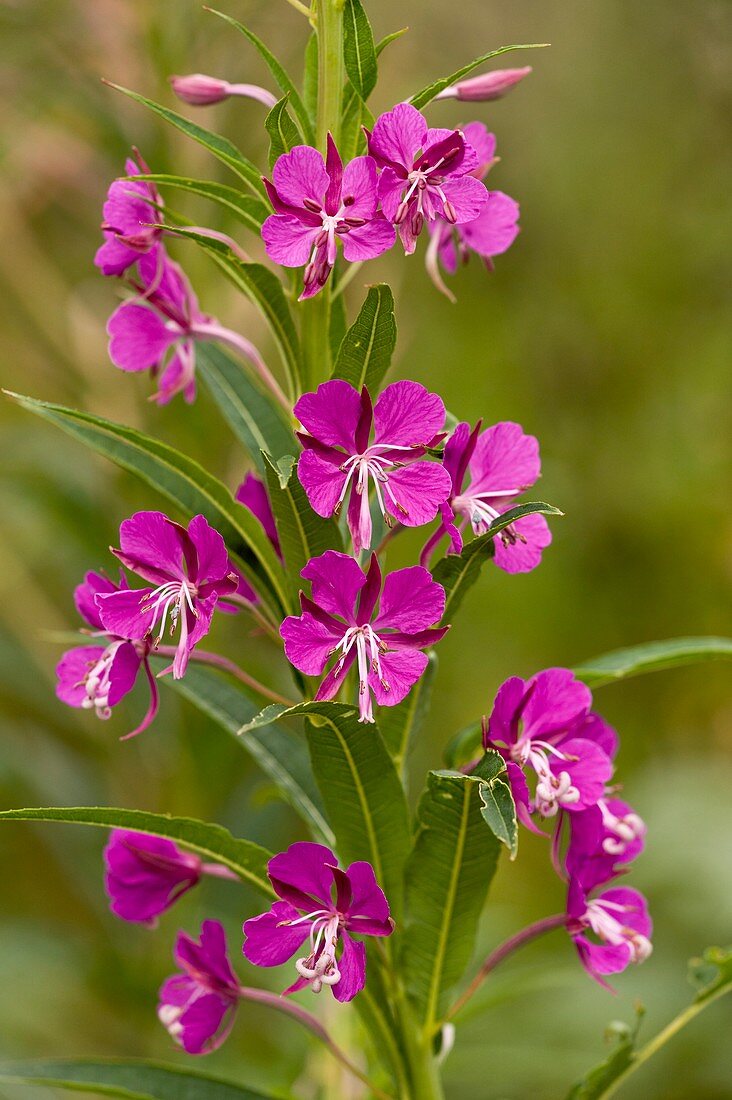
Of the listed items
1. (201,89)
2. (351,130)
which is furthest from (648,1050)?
(201,89)

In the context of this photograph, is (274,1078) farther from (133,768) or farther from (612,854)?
(612,854)

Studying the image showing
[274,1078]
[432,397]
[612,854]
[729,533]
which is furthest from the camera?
[729,533]

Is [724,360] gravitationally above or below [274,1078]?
above

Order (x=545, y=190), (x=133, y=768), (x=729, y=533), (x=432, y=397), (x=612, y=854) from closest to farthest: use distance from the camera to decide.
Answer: (x=432, y=397) < (x=612, y=854) < (x=133, y=768) < (x=729, y=533) < (x=545, y=190)

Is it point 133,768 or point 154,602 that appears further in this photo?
point 133,768

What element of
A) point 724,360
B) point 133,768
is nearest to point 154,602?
point 133,768

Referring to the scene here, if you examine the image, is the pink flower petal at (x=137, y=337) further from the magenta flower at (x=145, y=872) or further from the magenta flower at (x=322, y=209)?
the magenta flower at (x=145, y=872)

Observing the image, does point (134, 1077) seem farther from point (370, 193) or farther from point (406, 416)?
point (370, 193)
